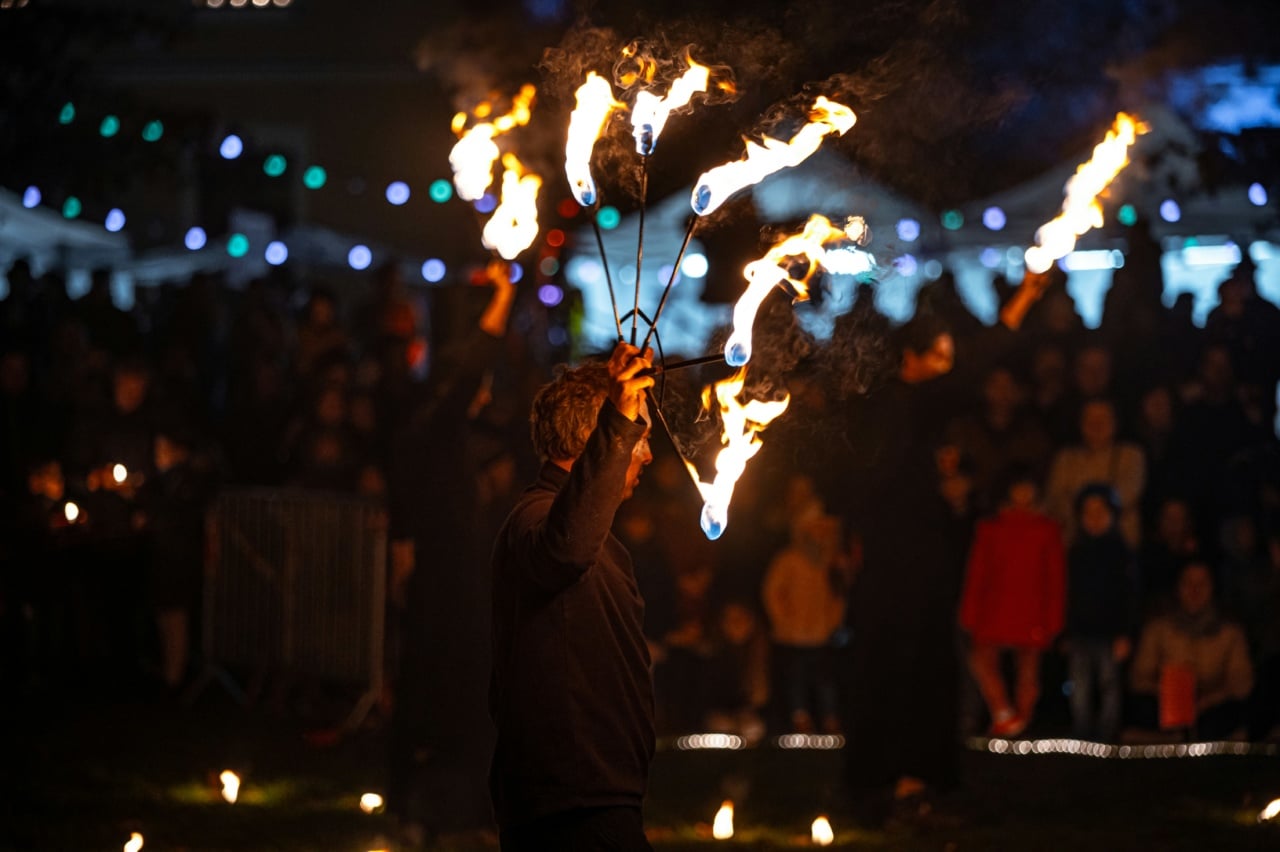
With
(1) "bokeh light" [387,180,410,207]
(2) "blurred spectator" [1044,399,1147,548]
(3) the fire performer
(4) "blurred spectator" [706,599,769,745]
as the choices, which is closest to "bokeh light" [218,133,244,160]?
(1) "bokeh light" [387,180,410,207]

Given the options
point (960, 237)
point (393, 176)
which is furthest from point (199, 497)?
point (393, 176)

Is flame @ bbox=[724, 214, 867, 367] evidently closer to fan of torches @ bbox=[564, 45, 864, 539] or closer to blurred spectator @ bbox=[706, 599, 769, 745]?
fan of torches @ bbox=[564, 45, 864, 539]

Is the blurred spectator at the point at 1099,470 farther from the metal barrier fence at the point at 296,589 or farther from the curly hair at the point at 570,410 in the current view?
the curly hair at the point at 570,410

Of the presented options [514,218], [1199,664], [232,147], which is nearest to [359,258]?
[232,147]

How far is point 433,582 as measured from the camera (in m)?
7.61

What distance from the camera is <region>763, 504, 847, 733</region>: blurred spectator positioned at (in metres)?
10.1

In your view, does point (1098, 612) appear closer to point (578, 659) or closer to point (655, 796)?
point (655, 796)

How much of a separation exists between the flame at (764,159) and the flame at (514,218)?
1136 mm

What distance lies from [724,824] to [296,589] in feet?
14.3

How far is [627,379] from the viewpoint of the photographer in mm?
4203

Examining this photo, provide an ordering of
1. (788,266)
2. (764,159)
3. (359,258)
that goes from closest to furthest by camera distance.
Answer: (764,159)
(788,266)
(359,258)

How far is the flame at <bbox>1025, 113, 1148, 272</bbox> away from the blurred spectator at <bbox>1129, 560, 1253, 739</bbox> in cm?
296

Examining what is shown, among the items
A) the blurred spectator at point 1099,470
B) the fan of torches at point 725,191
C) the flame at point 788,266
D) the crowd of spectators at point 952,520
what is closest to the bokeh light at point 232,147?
the crowd of spectators at point 952,520

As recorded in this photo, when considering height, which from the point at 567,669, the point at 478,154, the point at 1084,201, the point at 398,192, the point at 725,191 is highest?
the point at 398,192
